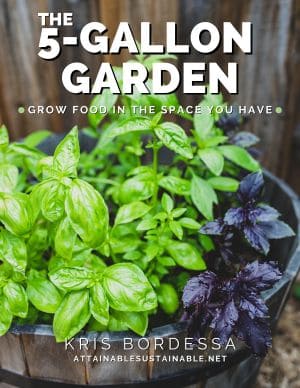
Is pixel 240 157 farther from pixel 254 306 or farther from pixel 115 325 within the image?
pixel 115 325

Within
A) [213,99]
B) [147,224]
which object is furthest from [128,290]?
[213,99]

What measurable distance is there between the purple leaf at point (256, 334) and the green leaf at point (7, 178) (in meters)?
0.54

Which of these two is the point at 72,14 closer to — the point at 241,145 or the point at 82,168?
the point at 82,168

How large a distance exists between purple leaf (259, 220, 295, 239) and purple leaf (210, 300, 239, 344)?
0.25 metres

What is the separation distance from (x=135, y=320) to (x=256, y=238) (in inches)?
12.6

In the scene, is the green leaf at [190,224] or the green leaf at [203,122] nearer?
the green leaf at [190,224]

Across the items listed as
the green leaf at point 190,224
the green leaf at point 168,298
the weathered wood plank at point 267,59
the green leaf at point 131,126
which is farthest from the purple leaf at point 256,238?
the weathered wood plank at point 267,59

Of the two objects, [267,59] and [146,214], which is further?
[267,59]

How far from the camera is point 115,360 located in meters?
1.00

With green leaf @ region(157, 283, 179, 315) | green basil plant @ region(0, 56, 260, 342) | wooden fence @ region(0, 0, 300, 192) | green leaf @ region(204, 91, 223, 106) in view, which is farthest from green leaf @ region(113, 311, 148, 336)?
wooden fence @ region(0, 0, 300, 192)

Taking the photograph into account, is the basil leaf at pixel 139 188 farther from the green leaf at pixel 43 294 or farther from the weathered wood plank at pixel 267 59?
the weathered wood plank at pixel 267 59

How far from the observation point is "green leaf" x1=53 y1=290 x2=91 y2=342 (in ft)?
3.10

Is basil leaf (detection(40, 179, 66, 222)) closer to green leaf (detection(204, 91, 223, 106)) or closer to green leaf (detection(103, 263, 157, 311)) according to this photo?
green leaf (detection(103, 263, 157, 311))

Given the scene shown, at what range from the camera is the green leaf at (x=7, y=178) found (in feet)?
3.35
